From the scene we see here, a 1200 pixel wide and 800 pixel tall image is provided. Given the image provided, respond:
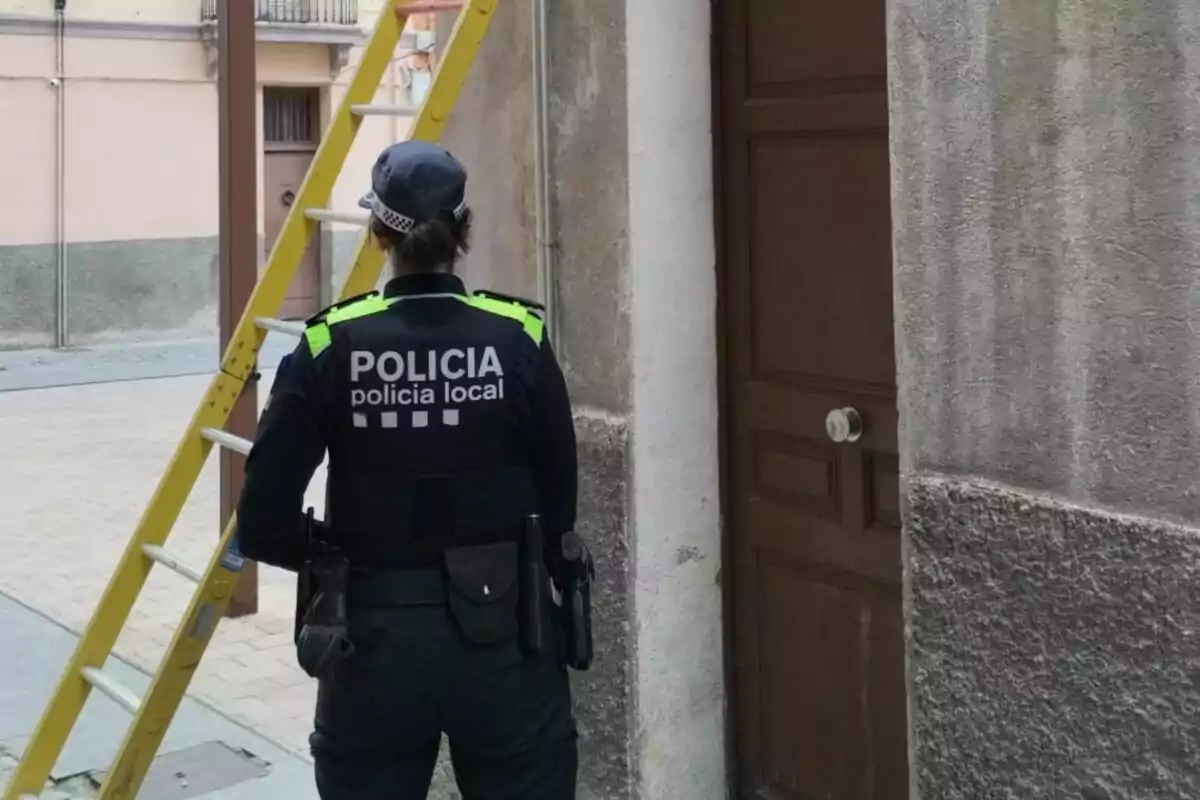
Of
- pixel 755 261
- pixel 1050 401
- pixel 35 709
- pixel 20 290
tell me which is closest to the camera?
pixel 1050 401

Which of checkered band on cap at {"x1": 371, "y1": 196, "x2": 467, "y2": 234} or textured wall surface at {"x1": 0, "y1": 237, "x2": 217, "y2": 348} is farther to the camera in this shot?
textured wall surface at {"x1": 0, "y1": 237, "x2": 217, "y2": 348}

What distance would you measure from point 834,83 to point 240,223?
13.2ft

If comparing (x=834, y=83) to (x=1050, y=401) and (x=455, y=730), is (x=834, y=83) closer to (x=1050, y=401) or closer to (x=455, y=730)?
(x=1050, y=401)

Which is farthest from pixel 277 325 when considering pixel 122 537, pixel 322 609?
pixel 122 537

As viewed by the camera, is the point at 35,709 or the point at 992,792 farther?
the point at 35,709

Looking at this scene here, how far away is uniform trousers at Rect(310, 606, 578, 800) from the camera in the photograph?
3.04 m

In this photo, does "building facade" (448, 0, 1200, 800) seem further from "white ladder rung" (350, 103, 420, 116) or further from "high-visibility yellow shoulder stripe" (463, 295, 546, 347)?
"high-visibility yellow shoulder stripe" (463, 295, 546, 347)

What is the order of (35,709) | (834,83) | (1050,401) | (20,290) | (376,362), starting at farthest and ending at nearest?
(20,290)
(35,709)
(834,83)
(376,362)
(1050,401)

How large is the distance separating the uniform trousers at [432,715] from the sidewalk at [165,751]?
1.89 meters

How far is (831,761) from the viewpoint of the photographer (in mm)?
3686

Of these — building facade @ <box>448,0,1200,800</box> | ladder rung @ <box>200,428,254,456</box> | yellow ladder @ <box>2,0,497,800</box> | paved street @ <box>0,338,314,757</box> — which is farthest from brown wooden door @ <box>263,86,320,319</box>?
building facade @ <box>448,0,1200,800</box>

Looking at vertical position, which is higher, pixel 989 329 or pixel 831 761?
pixel 989 329

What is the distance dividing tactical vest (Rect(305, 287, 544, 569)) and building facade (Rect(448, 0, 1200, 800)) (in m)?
0.72

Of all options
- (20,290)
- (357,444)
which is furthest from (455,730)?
(20,290)
